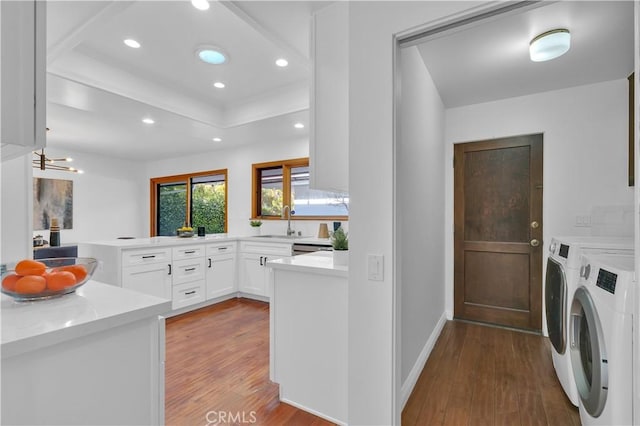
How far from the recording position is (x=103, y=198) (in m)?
6.19

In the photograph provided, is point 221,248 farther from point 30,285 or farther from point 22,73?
point 22,73

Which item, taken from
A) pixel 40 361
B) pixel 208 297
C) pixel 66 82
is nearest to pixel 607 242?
pixel 40 361

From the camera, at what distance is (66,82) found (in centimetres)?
271

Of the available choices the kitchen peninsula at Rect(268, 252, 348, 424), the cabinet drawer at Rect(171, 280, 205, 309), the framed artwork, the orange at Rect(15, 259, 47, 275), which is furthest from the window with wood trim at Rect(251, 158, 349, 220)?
the framed artwork

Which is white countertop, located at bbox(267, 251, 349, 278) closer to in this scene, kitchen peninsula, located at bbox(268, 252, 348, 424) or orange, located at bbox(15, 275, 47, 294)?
kitchen peninsula, located at bbox(268, 252, 348, 424)

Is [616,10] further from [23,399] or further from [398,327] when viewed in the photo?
[23,399]

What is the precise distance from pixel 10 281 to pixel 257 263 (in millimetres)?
3329

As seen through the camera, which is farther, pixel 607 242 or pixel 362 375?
pixel 607 242

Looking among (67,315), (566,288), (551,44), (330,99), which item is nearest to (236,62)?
(330,99)

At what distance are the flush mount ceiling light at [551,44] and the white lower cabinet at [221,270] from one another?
152 inches

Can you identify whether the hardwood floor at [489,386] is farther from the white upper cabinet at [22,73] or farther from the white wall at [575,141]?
the white upper cabinet at [22,73]

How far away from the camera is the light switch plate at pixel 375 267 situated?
1556 millimetres

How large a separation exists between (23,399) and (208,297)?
3443mm

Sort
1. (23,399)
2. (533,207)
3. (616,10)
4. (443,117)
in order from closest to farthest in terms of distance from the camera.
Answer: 1. (23,399)
2. (616,10)
3. (533,207)
4. (443,117)
